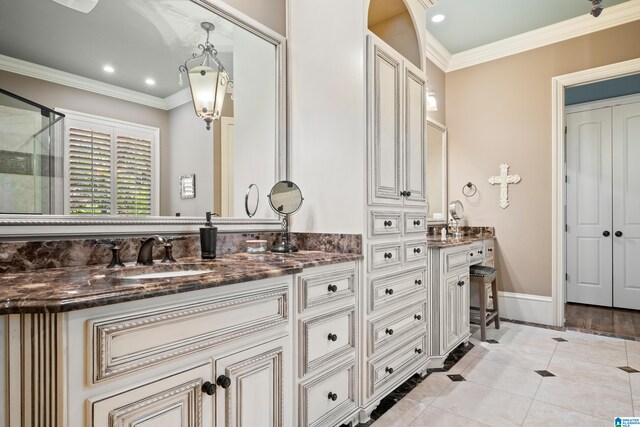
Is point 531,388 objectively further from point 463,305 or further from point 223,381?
point 223,381

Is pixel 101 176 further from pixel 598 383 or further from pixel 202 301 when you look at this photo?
pixel 598 383

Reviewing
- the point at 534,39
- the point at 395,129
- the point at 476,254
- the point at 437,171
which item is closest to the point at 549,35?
the point at 534,39

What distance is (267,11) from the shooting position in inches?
85.8

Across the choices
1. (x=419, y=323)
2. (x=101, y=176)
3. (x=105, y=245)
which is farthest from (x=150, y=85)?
(x=419, y=323)

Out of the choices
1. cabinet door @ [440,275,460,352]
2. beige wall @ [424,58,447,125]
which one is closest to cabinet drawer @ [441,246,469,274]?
cabinet door @ [440,275,460,352]

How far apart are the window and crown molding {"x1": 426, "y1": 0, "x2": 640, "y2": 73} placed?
3115mm

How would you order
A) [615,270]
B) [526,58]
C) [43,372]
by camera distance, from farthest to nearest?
[615,270] < [526,58] < [43,372]

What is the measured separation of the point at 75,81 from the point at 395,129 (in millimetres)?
1643

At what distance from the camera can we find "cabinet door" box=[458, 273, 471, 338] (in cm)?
283

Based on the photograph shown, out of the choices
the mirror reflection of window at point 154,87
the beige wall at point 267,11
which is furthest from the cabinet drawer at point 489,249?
the beige wall at point 267,11

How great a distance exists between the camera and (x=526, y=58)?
370 centimetres

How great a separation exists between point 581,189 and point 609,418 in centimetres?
330

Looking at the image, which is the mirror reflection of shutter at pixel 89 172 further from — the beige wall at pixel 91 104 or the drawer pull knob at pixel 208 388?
the drawer pull knob at pixel 208 388

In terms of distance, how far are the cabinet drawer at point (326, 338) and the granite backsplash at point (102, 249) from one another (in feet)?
1.21
